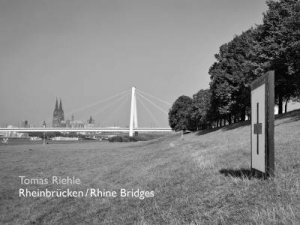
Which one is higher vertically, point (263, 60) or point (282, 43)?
point (282, 43)

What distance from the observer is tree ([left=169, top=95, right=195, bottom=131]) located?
97125 millimetres

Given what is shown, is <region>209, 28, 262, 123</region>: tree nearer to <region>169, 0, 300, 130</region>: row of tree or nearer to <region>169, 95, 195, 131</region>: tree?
<region>169, 0, 300, 130</region>: row of tree

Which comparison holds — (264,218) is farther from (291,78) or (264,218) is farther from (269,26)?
(269,26)

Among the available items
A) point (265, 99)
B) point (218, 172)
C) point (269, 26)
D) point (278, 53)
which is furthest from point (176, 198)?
point (269, 26)

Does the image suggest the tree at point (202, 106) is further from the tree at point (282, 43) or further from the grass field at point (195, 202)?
the grass field at point (195, 202)

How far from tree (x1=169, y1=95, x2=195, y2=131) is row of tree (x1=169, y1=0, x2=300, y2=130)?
1432 inches

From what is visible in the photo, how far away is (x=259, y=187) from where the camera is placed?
23.8 feet

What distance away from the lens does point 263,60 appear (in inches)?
1535

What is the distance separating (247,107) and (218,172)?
42294 millimetres

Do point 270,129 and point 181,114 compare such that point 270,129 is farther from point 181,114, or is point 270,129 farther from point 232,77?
point 181,114

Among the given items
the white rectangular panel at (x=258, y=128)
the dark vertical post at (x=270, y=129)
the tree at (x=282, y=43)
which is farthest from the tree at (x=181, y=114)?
the dark vertical post at (x=270, y=129)

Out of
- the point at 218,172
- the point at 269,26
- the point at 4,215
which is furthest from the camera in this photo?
the point at 269,26

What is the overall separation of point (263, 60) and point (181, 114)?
203 feet

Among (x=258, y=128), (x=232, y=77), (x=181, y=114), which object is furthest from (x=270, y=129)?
(x=181, y=114)
